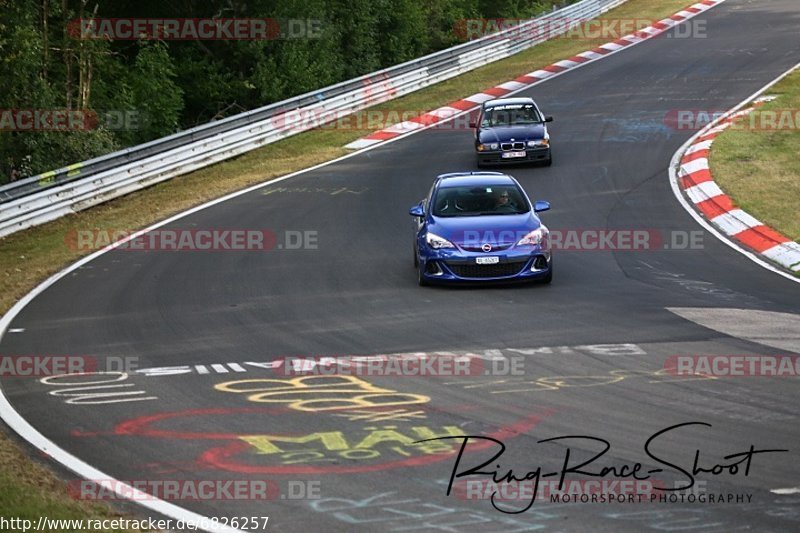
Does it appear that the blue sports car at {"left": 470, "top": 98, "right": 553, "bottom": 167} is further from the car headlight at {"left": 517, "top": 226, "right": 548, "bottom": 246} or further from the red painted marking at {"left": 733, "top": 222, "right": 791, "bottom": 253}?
the car headlight at {"left": 517, "top": 226, "right": 548, "bottom": 246}

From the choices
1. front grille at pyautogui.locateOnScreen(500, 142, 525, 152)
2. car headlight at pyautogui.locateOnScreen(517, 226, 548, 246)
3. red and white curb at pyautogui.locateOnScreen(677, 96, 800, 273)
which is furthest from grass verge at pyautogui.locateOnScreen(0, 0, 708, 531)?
red and white curb at pyautogui.locateOnScreen(677, 96, 800, 273)

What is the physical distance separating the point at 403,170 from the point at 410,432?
58.8ft

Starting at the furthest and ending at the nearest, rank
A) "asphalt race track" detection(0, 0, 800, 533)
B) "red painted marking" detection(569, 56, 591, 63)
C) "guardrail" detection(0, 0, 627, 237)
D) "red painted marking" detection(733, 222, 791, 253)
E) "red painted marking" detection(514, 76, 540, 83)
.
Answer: "red painted marking" detection(569, 56, 591, 63), "red painted marking" detection(514, 76, 540, 83), "guardrail" detection(0, 0, 627, 237), "red painted marking" detection(733, 222, 791, 253), "asphalt race track" detection(0, 0, 800, 533)

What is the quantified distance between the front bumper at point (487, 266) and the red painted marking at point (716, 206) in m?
6.10

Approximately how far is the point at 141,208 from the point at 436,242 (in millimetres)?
9883

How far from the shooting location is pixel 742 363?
11703 millimetres

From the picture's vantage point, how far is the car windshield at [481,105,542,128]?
2769 centimetres

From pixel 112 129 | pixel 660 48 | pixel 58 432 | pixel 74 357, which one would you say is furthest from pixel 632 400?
pixel 660 48

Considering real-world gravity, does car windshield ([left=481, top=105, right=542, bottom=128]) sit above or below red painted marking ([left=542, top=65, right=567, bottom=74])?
below

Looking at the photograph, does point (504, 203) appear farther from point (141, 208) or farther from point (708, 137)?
point (708, 137)

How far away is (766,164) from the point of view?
25078 millimetres

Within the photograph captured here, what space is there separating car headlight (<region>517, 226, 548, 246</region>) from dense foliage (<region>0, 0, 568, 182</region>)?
57.1 ft

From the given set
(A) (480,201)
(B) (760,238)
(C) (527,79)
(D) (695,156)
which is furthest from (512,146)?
(C) (527,79)

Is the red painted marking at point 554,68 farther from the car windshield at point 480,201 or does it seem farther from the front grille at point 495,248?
the front grille at point 495,248
